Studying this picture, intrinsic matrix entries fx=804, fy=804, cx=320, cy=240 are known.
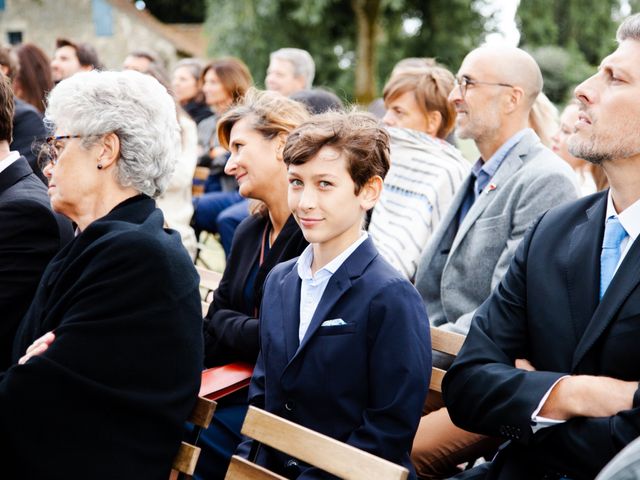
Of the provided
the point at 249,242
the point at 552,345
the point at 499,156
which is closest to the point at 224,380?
the point at 249,242

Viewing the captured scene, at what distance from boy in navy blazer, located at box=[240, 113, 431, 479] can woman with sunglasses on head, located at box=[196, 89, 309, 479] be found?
0.47 meters

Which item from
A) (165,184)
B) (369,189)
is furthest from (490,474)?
(165,184)

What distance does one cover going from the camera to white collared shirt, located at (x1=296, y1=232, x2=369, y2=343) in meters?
3.00

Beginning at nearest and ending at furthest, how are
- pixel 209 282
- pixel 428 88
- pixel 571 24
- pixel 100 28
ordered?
pixel 209 282
pixel 428 88
pixel 571 24
pixel 100 28

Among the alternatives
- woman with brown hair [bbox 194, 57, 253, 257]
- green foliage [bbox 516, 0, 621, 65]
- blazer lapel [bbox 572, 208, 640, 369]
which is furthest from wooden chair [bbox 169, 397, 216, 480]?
green foliage [bbox 516, 0, 621, 65]

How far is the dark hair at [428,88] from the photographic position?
528cm

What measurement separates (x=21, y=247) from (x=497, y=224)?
219cm

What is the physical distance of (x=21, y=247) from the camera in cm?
338

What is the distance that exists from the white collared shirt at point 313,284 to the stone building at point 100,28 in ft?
97.6

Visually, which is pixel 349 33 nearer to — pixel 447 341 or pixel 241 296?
pixel 241 296

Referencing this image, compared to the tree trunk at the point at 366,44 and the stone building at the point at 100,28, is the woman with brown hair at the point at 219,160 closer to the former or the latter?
the tree trunk at the point at 366,44

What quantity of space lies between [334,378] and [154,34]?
3054cm

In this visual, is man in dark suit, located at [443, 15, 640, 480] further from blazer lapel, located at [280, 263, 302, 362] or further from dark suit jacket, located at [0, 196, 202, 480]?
dark suit jacket, located at [0, 196, 202, 480]

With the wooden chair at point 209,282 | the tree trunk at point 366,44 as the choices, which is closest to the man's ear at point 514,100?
the wooden chair at point 209,282
